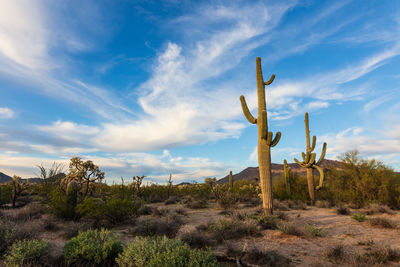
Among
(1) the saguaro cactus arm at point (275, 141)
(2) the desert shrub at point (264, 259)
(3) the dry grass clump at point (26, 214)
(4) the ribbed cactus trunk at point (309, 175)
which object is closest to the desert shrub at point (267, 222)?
(2) the desert shrub at point (264, 259)

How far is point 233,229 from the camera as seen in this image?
7.20 m

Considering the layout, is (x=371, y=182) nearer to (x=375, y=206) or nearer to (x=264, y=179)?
(x=375, y=206)

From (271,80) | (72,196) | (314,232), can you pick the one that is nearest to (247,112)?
(271,80)

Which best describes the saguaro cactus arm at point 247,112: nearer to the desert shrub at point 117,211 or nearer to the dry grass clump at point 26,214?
the desert shrub at point 117,211

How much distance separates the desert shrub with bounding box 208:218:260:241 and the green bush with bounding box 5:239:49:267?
4291 millimetres

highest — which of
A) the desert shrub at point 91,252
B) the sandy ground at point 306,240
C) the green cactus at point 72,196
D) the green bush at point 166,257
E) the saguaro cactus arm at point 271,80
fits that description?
the saguaro cactus arm at point 271,80

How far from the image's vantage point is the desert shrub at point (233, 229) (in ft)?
22.9

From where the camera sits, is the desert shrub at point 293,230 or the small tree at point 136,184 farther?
the small tree at point 136,184

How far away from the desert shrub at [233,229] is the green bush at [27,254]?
429cm

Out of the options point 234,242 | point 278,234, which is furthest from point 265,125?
point 234,242

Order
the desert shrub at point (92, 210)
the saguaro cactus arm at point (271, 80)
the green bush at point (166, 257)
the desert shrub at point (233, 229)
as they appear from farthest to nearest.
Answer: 1. the saguaro cactus arm at point (271, 80)
2. the desert shrub at point (92, 210)
3. the desert shrub at point (233, 229)
4. the green bush at point (166, 257)

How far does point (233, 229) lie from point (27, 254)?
5.27 m

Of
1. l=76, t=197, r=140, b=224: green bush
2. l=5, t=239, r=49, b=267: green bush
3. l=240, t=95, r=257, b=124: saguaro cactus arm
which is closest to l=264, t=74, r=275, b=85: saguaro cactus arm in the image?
l=240, t=95, r=257, b=124: saguaro cactus arm

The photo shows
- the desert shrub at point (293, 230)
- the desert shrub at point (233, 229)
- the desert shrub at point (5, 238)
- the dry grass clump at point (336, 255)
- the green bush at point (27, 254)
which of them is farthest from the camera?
the desert shrub at point (293, 230)
